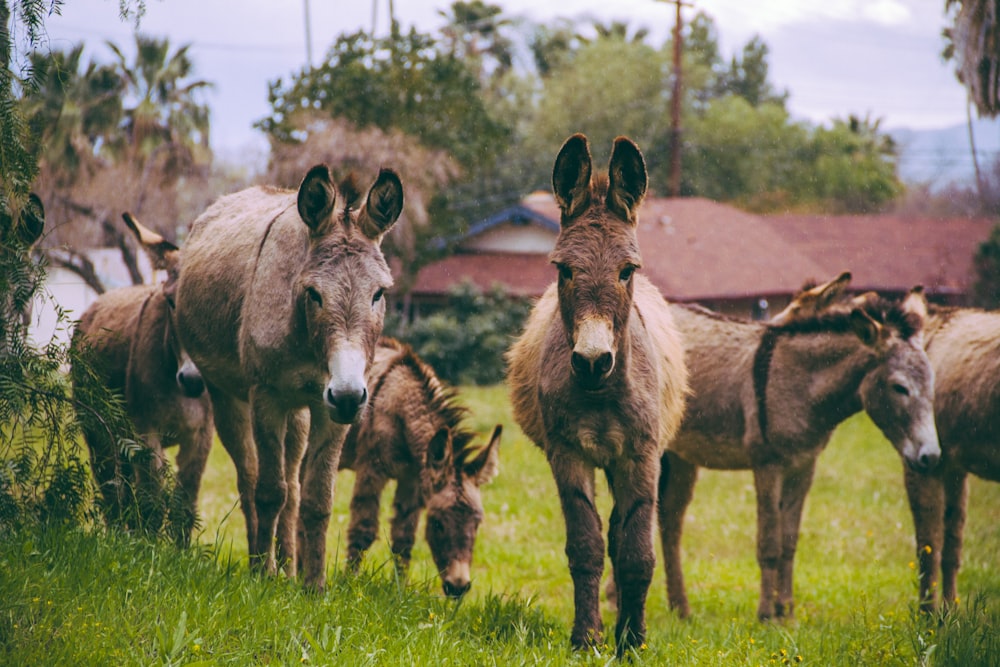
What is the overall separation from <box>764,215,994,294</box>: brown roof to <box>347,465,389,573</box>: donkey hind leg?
2225cm

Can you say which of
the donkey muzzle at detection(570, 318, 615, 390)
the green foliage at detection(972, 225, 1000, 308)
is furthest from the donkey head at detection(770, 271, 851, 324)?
the green foliage at detection(972, 225, 1000, 308)

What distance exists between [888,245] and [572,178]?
28.8 m

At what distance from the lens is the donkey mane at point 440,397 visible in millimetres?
7066

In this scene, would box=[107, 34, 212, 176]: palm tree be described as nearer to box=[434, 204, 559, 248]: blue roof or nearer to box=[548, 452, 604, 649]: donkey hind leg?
box=[434, 204, 559, 248]: blue roof

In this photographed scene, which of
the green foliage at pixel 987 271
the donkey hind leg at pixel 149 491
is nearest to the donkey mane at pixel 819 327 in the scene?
the donkey hind leg at pixel 149 491

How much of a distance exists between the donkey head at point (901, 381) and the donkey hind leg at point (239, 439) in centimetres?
440

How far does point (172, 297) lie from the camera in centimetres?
610

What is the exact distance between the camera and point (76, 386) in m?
5.30

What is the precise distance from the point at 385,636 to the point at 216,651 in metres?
0.82

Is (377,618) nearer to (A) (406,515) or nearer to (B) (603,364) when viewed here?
(B) (603,364)

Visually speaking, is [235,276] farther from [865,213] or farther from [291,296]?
[865,213]

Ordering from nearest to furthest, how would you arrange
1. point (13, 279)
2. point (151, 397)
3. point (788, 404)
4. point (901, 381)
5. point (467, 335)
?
1. point (13, 279)
2. point (151, 397)
3. point (901, 381)
4. point (788, 404)
5. point (467, 335)

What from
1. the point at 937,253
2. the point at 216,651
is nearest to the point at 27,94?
the point at 216,651

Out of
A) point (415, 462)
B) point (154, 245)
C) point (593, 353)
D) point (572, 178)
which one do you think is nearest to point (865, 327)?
point (572, 178)
